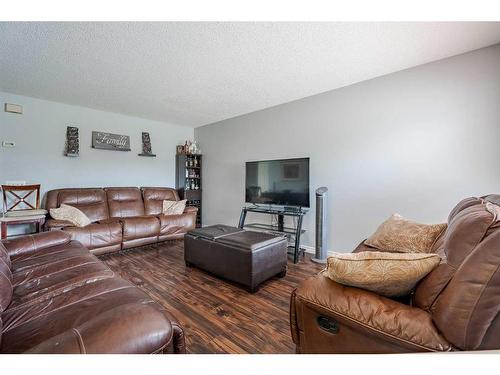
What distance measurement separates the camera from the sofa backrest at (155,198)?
4199mm

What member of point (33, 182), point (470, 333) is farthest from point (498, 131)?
point (33, 182)

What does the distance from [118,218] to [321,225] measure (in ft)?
10.5

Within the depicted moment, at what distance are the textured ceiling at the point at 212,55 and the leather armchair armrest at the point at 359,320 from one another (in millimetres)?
1977

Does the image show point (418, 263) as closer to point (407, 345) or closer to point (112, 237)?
point (407, 345)

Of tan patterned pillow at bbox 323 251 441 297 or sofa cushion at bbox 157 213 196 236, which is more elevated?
tan patterned pillow at bbox 323 251 441 297

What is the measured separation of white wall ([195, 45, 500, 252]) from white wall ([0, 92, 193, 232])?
2.50 meters

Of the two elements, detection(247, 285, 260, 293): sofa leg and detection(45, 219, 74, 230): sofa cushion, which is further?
detection(45, 219, 74, 230): sofa cushion

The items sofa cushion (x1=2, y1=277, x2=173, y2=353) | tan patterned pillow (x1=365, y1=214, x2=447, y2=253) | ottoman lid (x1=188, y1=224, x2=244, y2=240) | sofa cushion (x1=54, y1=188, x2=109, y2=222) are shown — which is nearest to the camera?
sofa cushion (x1=2, y1=277, x2=173, y2=353)

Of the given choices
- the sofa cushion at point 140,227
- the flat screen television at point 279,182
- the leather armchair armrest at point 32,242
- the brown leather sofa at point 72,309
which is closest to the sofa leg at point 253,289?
the brown leather sofa at point 72,309

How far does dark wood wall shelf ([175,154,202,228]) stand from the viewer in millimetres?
5016

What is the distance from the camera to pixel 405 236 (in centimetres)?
185

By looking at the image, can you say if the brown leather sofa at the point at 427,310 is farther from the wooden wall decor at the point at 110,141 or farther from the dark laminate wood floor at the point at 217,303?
the wooden wall decor at the point at 110,141

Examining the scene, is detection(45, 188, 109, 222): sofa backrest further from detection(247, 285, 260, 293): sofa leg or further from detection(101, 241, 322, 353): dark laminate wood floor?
detection(247, 285, 260, 293): sofa leg

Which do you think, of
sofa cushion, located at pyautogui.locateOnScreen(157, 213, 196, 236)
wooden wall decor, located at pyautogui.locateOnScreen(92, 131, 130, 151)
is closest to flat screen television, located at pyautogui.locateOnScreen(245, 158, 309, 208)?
sofa cushion, located at pyautogui.locateOnScreen(157, 213, 196, 236)
